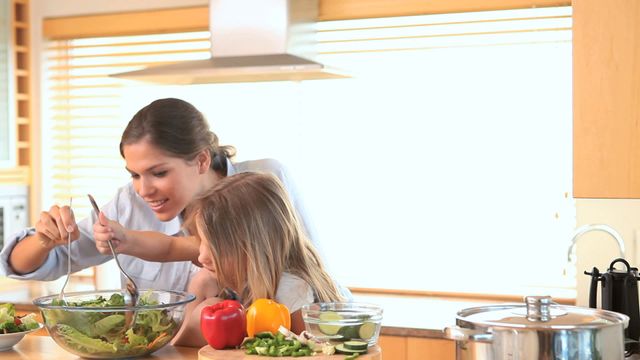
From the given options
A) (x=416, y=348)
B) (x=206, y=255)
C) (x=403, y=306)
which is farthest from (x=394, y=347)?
(x=206, y=255)

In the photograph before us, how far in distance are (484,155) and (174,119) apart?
1391 millimetres

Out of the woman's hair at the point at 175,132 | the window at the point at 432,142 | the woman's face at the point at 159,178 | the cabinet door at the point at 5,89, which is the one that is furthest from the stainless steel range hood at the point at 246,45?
the cabinet door at the point at 5,89

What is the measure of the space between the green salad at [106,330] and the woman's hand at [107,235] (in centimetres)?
32

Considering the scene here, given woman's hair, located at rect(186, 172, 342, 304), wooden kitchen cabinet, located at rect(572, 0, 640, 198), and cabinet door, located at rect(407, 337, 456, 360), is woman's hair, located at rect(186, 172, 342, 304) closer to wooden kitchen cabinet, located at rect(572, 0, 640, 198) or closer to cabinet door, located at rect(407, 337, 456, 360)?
cabinet door, located at rect(407, 337, 456, 360)

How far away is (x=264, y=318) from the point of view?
2.20 m

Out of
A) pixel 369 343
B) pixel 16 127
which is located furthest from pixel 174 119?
pixel 16 127

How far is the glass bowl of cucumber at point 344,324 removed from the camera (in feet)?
6.83

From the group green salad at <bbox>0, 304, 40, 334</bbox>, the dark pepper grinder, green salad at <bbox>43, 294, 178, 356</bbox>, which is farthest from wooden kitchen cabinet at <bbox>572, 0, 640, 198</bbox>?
green salad at <bbox>0, 304, 40, 334</bbox>

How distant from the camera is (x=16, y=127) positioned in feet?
14.7

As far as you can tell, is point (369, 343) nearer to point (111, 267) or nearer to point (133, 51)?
point (111, 267)

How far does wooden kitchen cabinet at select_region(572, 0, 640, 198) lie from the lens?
2951 millimetres

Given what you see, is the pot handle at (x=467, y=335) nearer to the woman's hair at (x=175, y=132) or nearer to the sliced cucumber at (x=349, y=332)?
the sliced cucumber at (x=349, y=332)

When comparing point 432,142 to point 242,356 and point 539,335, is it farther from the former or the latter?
point 539,335

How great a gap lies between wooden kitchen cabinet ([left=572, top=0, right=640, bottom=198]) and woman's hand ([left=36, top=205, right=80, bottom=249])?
1463 mm
